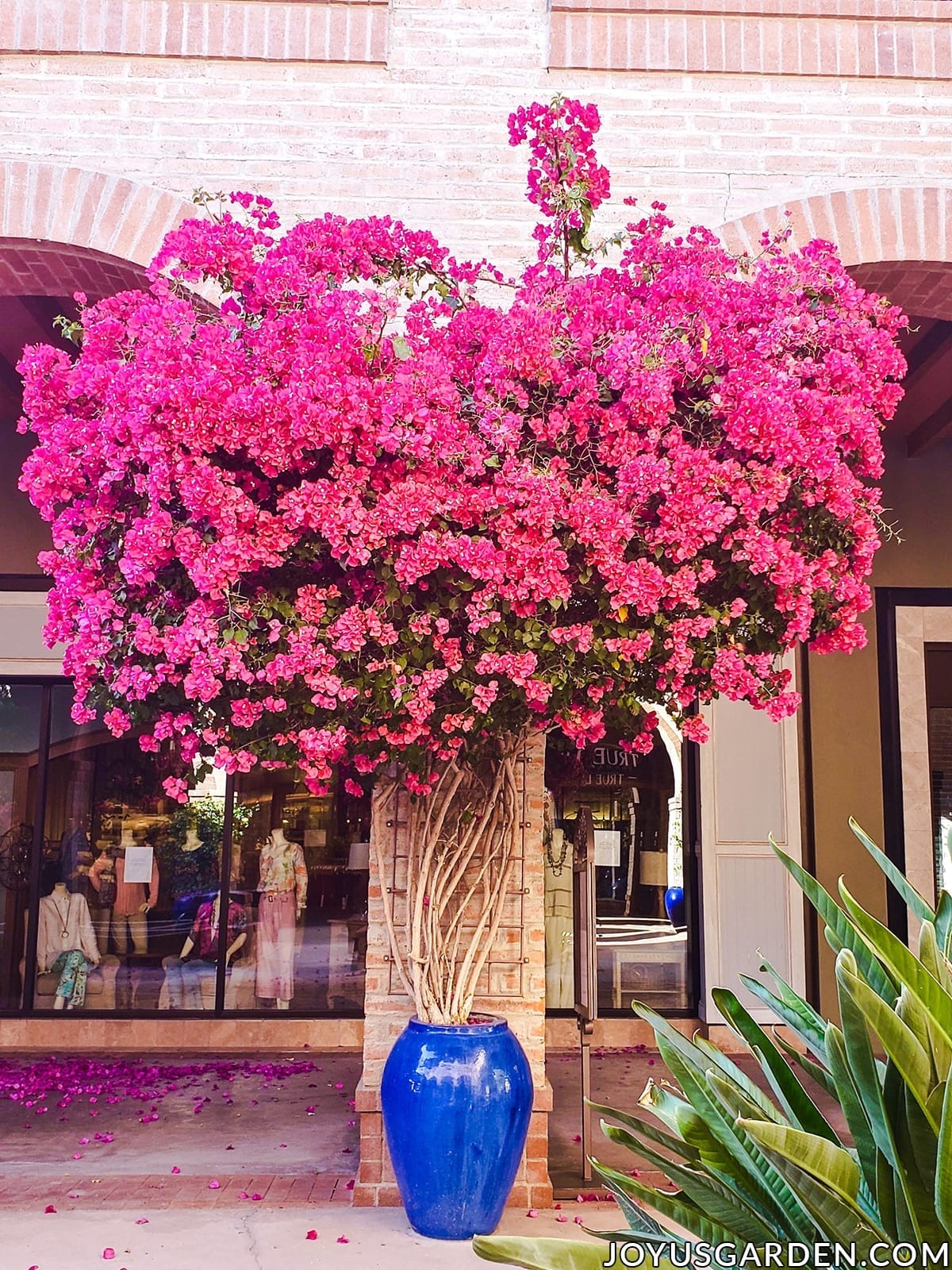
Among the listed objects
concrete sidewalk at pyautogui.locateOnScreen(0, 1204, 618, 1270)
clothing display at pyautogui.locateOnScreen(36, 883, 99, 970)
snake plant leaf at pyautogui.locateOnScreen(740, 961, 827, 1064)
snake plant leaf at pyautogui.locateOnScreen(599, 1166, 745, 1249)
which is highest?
snake plant leaf at pyautogui.locateOnScreen(740, 961, 827, 1064)

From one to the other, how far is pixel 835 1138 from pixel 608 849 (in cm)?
599

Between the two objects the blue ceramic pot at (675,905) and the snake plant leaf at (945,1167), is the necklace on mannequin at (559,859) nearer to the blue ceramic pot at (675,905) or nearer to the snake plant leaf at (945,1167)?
the blue ceramic pot at (675,905)

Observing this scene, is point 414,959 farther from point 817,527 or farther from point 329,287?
point 329,287

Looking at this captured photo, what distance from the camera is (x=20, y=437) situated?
23.3 ft

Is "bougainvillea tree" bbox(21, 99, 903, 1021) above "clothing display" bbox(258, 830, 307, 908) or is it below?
above

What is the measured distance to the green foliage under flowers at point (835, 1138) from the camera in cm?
124

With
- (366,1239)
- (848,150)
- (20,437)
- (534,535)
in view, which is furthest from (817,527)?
(20,437)

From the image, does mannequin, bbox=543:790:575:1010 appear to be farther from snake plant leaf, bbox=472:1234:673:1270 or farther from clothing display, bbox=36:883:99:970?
snake plant leaf, bbox=472:1234:673:1270

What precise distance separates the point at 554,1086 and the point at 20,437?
5378 mm

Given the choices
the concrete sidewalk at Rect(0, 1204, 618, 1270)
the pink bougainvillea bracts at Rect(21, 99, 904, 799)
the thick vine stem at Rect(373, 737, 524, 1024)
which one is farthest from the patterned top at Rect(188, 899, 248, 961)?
the pink bougainvillea bracts at Rect(21, 99, 904, 799)

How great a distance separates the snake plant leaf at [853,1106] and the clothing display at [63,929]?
6731 millimetres

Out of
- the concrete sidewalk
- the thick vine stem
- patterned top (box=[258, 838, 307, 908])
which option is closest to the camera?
the concrete sidewalk

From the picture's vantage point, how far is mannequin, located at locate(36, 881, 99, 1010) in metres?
7.12

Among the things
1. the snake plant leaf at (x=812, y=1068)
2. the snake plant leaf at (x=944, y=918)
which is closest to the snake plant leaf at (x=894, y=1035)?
the snake plant leaf at (x=812, y=1068)
